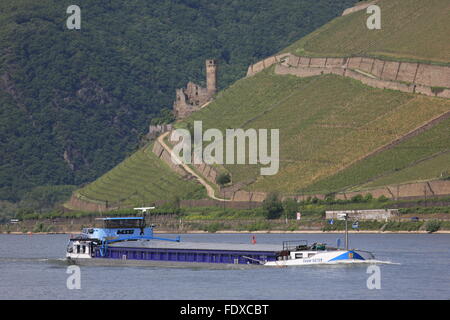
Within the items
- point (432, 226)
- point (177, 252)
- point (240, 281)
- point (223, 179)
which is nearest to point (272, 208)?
point (223, 179)

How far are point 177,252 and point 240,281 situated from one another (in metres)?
15.0

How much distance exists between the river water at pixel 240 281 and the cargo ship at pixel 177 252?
112 centimetres

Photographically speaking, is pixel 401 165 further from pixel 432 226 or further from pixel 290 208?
pixel 432 226

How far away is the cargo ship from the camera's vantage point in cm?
8806

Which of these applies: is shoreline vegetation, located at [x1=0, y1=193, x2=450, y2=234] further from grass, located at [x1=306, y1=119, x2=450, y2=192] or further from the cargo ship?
the cargo ship

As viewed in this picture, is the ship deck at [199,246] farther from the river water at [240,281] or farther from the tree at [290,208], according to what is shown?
the tree at [290,208]

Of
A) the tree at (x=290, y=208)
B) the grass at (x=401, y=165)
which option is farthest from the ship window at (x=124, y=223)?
the grass at (x=401, y=165)

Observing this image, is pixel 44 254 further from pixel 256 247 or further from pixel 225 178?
pixel 225 178

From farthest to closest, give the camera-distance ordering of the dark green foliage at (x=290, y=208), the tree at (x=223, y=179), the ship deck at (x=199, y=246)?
the tree at (x=223, y=179), the dark green foliage at (x=290, y=208), the ship deck at (x=199, y=246)

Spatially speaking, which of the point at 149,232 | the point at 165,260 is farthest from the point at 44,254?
the point at 165,260

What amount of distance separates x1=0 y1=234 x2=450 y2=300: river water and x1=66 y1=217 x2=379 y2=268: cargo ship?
112 centimetres

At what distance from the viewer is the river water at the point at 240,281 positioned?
241ft

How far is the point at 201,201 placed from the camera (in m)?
183

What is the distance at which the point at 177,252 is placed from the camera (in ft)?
310
